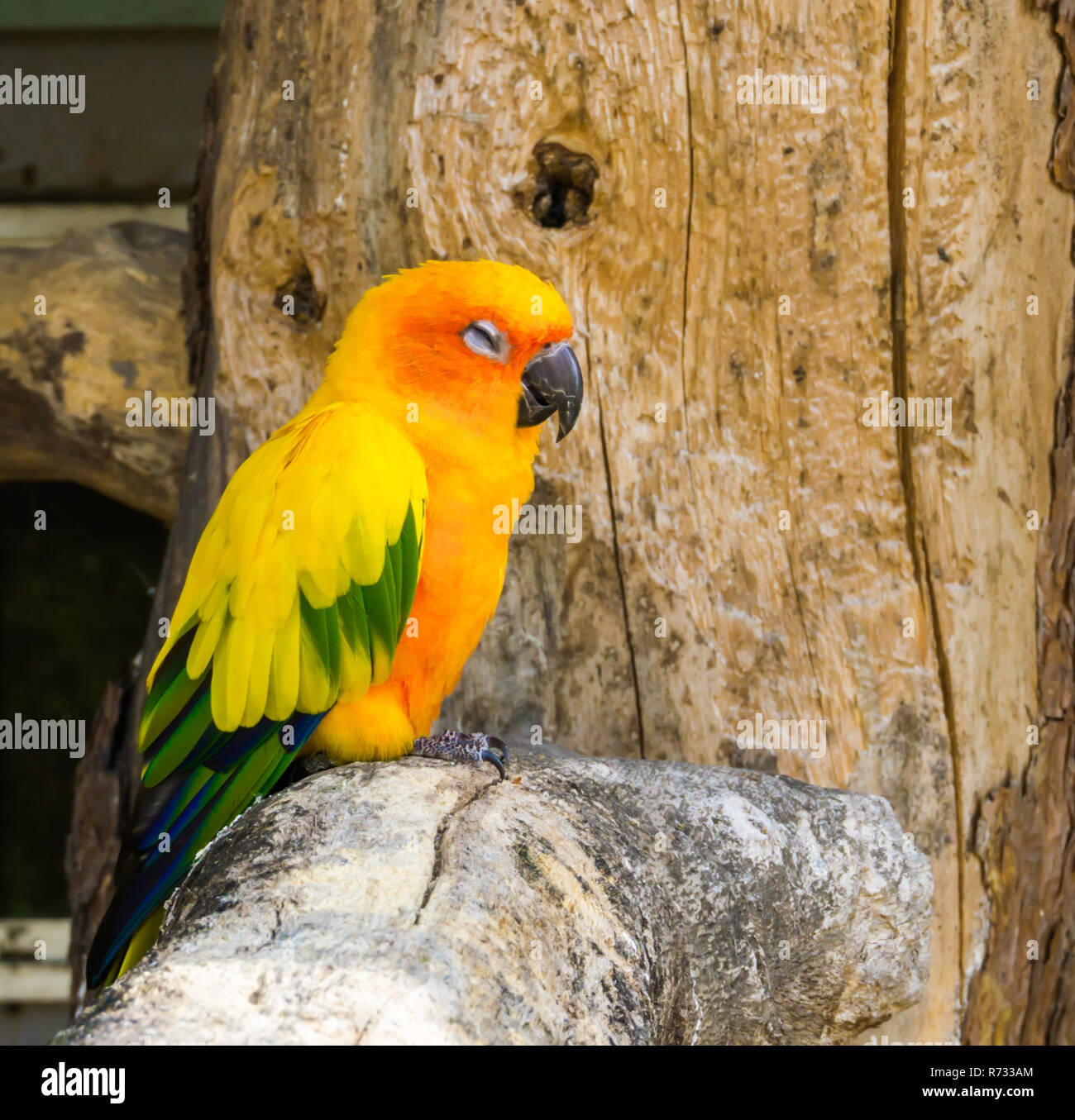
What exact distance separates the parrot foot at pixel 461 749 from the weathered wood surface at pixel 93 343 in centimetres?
156

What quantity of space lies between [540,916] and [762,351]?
152 cm

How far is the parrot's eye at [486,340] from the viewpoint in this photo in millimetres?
2271

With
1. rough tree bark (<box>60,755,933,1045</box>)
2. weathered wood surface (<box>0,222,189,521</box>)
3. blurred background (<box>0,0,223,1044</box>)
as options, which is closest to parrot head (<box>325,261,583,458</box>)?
rough tree bark (<box>60,755,933,1045</box>)

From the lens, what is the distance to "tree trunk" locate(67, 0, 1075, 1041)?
2523 millimetres

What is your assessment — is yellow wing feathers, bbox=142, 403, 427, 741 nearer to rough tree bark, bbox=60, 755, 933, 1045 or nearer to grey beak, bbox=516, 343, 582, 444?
rough tree bark, bbox=60, 755, 933, 1045

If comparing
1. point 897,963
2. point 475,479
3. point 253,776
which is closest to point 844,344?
point 475,479

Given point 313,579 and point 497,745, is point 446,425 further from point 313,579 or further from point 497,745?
point 497,745

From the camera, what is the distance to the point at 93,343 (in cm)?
328

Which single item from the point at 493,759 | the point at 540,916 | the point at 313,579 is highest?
the point at 313,579

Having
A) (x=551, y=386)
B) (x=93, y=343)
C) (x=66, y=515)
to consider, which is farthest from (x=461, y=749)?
(x=66, y=515)

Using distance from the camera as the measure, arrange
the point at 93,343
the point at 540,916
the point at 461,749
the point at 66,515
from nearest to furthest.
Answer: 1. the point at 540,916
2. the point at 461,749
3. the point at 93,343
4. the point at 66,515

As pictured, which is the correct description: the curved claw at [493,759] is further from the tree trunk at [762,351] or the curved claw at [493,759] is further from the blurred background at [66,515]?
the blurred background at [66,515]

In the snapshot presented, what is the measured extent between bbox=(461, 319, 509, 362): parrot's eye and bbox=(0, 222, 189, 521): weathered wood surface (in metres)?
1.36
